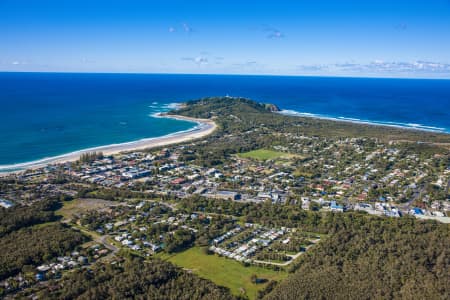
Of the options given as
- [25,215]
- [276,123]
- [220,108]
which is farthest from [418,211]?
[220,108]

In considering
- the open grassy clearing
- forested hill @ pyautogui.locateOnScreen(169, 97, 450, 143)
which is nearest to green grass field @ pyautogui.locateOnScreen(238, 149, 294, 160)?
forested hill @ pyautogui.locateOnScreen(169, 97, 450, 143)

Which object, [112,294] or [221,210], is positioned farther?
[221,210]

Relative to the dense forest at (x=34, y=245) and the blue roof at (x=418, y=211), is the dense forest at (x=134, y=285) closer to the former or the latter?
the dense forest at (x=34, y=245)

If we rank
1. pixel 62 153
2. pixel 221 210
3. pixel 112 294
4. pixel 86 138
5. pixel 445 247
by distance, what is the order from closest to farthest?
pixel 112 294, pixel 445 247, pixel 221 210, pixel 62 153, pixel 86 138

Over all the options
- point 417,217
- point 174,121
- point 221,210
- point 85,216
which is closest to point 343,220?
point 417,217

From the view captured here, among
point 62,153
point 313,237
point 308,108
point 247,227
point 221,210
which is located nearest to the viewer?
point 313,237

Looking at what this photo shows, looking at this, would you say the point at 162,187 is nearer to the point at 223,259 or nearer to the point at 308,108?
the point at 223,259
